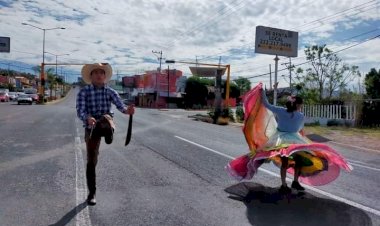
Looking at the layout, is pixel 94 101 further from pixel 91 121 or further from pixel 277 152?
pixel 277 152

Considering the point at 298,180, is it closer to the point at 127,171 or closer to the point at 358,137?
the point at 127,171

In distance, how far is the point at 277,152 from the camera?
Result: 6840 mm

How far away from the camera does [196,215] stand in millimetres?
5879

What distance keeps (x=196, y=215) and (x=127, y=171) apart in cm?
334

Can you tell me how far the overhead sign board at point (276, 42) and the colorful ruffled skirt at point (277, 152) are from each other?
2657 cm

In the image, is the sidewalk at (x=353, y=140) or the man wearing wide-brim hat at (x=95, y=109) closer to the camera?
the man wearing wide-brim hat at (x=95, y=109)

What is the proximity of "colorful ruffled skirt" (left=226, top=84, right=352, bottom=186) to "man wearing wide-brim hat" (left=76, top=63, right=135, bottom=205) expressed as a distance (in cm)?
211

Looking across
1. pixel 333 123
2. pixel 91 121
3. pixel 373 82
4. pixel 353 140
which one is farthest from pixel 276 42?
pixel 91 121

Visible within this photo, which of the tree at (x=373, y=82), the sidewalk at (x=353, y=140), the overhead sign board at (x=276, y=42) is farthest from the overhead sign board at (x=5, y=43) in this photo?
the sidewalk at (x=353, y=140)

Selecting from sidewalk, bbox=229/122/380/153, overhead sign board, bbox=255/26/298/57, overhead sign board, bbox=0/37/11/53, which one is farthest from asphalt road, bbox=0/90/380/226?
overhead sign board, bbox=0/37/11/53

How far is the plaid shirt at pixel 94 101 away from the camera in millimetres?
6316

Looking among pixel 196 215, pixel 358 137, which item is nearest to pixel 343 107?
pixel 358 137

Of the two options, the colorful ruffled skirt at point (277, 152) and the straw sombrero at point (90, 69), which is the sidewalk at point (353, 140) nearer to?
the colorful ruffled skirt at point (277, 152)

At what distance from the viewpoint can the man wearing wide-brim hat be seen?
6.26 m
